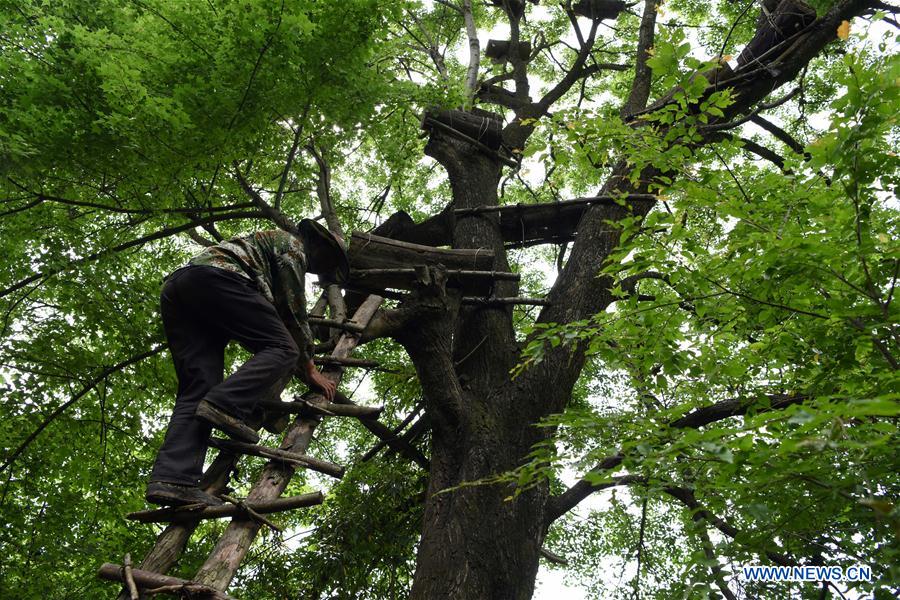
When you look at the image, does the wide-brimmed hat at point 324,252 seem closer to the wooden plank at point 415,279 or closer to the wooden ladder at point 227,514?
the wooden plank at point 415,279

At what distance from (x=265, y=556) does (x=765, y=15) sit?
6.32 meters

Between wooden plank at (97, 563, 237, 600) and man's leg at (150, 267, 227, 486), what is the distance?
432 mm

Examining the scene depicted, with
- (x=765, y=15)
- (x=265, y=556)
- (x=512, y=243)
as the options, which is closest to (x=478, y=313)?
(x=512, y=243)

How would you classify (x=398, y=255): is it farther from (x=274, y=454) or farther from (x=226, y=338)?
(x=274, y=454)

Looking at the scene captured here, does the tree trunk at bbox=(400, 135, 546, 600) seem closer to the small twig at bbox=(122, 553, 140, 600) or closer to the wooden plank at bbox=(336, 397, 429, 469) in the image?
the wooden plank at bbox=(336, 397, 429, 469)

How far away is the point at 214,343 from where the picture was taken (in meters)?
3.36

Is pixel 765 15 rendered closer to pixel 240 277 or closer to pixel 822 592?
pixel 822 592

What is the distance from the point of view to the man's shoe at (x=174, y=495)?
8.89ft

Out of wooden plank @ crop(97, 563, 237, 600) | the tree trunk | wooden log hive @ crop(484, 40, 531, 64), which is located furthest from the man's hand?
wooden log hive @ crop(484, 40, 531, 64)

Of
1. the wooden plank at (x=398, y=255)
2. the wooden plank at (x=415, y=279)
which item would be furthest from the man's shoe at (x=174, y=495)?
the wooden plank at (x=398, y=255)

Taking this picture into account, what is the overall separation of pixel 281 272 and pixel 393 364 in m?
3.28

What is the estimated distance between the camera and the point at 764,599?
13.0 ft

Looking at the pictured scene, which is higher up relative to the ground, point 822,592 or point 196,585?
point 822,592

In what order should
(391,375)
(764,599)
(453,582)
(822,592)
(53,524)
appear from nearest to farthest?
(822,592) < (453,582) < (764,599) < (53,524) < (391,375)
